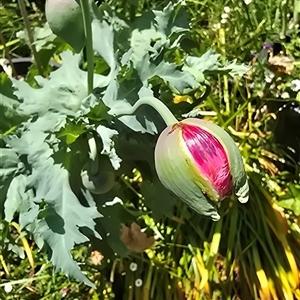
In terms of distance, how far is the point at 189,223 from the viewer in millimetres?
1290

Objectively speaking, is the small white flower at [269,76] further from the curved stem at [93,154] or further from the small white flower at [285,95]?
the curved stem at [93,154]

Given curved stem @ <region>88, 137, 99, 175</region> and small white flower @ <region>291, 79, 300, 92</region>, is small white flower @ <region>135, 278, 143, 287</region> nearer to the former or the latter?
curved stem @ <region>88, 137, 99, 175</region>

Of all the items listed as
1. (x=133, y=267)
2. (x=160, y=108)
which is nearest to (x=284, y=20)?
(x=133, y=267)

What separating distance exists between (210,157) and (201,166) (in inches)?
0.5

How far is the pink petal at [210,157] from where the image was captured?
644mm

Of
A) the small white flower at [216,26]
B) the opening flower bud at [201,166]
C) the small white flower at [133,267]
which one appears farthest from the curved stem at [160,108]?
the small white flower at [216,26]

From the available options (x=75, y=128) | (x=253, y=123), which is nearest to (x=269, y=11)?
(x=253, y=123)

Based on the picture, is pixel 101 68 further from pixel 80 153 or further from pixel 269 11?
pixel 269 11

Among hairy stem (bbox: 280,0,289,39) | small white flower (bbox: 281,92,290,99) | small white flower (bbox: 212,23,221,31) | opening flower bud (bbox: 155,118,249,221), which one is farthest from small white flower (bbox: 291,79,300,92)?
opening flower bud (bbox: 155,118,249,221)

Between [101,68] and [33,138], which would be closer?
[33,138]

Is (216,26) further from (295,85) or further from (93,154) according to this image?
(93,154)

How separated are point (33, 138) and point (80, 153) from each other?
76mm

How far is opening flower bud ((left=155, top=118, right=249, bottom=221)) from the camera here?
65cm

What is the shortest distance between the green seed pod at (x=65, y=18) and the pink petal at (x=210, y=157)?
12.4 inches
